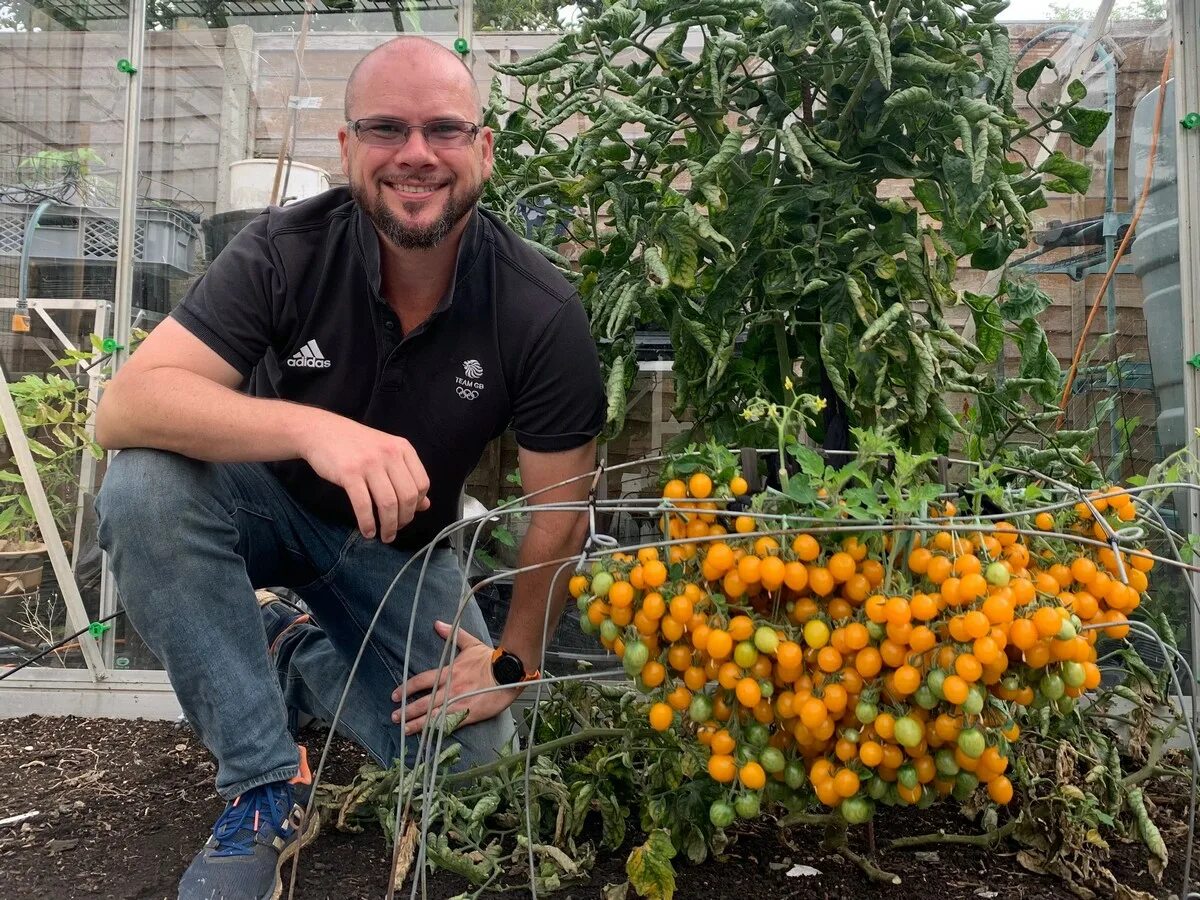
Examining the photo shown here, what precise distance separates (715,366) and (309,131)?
54.5 inches

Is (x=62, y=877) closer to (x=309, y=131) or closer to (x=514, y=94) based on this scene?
(x=309, y=131)

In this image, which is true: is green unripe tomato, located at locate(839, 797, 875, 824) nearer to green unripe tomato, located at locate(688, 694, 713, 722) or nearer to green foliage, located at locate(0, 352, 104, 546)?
green unripe tomato, located at locate(688, 694, 713, 722)

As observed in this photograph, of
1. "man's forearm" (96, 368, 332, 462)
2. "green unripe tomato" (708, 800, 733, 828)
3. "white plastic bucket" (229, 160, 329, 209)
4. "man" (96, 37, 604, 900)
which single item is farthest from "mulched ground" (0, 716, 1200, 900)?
"white plastic bucket" (229, 160, 329, 209)

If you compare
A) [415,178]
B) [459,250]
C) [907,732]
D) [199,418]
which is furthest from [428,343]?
[907,732]

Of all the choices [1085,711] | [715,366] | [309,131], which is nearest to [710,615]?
[715,366]

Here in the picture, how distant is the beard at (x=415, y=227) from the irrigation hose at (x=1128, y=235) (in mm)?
1281

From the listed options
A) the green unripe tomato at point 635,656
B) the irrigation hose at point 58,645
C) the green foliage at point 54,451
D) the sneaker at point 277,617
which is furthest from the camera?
the green foliage at point 54,451

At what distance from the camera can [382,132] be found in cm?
149

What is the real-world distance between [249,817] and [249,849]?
1.7 inches

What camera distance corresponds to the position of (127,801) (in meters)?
1.60

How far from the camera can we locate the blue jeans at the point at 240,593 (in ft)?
4.28

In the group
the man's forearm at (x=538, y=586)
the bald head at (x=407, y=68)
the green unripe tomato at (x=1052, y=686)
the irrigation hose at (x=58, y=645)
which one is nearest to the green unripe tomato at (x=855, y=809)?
the green unripe tomato at (x=1052, y=686)

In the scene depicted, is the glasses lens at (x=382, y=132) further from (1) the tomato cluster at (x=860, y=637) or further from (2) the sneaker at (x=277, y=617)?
(2) the sneaker at (x=277, y=617)

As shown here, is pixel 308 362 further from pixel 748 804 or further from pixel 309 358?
pixel 748 804
